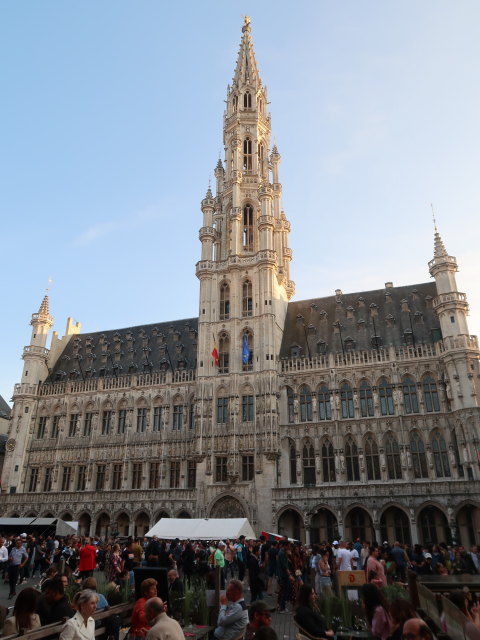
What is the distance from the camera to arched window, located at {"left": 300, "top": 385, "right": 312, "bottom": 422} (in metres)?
42.1

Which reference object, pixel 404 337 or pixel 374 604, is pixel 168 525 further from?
pixel 404 337

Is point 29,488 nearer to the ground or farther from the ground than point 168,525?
farther from the ground

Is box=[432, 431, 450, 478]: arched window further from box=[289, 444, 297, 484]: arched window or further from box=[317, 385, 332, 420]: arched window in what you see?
box=[289, 444, 297, 484]: arched window

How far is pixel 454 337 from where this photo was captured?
39188 millimetres

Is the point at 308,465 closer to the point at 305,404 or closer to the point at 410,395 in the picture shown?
the point at 305,404

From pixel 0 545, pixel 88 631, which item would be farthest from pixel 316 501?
pixel 88 631

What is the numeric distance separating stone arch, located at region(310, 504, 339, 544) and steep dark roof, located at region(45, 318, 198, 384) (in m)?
18.1

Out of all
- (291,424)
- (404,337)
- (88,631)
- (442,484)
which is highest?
(404,337)

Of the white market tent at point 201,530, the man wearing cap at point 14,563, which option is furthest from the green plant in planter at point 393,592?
the man wearing cap at point 14,563

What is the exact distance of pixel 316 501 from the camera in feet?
125

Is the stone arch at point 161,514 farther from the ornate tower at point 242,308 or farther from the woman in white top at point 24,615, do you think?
the woman in white top at point 24,615

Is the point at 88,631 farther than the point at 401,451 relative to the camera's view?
No

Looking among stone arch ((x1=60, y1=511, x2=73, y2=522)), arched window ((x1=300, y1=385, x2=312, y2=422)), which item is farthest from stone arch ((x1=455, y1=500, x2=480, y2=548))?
stone arch ((x1=60, y1=511, x2=73, y2=522))

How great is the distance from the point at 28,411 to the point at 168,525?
3066 centimetres
